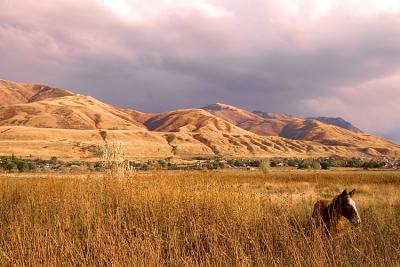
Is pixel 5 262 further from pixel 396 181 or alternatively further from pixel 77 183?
pixel 396 181

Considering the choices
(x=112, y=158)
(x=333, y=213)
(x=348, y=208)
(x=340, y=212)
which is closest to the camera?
(x=348, y=208)

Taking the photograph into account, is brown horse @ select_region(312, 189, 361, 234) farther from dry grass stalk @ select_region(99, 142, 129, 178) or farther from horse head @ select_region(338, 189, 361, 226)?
dry grass stalk @ select_region(99, 142, 129, 178)

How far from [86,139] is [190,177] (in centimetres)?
13085

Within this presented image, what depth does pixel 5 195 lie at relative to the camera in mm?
13000

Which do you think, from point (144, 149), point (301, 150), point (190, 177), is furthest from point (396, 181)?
point (301, 150)

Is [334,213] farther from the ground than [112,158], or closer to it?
closer to it

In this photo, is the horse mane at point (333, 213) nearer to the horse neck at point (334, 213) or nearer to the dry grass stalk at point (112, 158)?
the horse neck at point (334, 213)

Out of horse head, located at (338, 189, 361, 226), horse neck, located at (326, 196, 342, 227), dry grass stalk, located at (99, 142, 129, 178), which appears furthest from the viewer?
dry grass stalk, located at (99, 142, 129, 178)

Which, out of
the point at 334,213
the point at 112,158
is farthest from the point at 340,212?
the point at 112,158

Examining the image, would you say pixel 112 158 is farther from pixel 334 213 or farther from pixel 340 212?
pixel 340 212

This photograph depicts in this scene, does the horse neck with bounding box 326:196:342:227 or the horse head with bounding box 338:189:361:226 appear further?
the horse neck with bounding box 326:196:342:227

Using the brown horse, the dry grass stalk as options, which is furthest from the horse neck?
the dry grass stalk

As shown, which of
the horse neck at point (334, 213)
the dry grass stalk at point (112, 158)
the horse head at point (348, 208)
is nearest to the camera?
the horse head at point (348, 208)

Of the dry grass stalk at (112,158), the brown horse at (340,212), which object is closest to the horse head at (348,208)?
the brown horse at (340,212)
